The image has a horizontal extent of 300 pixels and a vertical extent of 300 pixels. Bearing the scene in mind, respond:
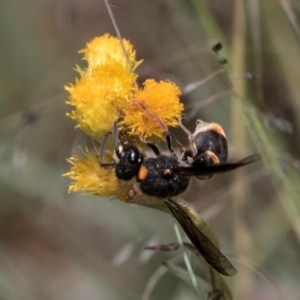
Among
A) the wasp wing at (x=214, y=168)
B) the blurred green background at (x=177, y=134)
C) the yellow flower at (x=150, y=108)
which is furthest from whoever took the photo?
the blurred green background at (x=177, y=134)

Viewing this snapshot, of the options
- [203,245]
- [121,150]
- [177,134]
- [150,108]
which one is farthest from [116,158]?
[177,134]

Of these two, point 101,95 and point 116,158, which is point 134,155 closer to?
point 116,158

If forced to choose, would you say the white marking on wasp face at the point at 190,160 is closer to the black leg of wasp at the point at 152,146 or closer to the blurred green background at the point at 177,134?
the black leg of wasp at the point at 152,146

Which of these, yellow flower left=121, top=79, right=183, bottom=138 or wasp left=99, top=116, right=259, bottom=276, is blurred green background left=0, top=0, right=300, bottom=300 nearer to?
wasp left=99, top=116, right=259, bottom=276

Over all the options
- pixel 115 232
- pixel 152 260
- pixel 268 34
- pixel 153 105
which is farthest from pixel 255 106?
pixel 115 232

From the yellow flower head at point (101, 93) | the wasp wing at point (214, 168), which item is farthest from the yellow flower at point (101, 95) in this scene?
the wasp wing at point (214, 168)

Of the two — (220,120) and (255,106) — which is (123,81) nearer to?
(255,106)

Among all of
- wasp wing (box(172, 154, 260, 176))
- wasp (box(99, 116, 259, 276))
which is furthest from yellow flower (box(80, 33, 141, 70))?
wasp wing (box(172, 154, 260, 176))

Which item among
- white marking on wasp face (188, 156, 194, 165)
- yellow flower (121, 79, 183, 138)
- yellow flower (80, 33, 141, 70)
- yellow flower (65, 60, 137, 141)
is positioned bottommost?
white marking on wasp face (188, 156, 194, 165)
